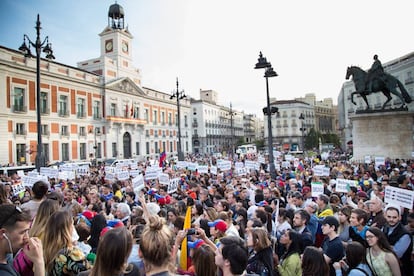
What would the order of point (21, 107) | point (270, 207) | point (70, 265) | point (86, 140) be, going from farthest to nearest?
point (86, 140) < point (21, 107) < point (270, 207) < point (70, 265)

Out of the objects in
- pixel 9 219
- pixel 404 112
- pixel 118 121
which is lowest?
pixel 9 219

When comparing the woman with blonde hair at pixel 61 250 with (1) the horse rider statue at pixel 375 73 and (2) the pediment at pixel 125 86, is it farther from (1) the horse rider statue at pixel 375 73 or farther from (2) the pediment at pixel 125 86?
(2) the pediment at pixel 125 86

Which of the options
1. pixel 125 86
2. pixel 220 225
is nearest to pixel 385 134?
pixel 220 225

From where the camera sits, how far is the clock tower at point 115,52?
155ft

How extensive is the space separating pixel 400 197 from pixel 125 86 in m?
47.7

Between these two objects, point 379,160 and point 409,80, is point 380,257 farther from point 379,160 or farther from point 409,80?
point 409,80

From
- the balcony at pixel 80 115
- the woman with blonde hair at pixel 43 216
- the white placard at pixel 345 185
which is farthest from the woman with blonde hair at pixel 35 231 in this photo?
the balcony at pixel 80 115

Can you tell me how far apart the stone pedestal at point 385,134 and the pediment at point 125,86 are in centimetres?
3684

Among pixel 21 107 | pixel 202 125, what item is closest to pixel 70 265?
pixel 21 107

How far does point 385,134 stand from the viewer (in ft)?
60.2

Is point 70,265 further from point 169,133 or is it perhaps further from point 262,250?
point 169,133

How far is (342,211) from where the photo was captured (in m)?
5.20

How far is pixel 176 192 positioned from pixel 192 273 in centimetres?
725

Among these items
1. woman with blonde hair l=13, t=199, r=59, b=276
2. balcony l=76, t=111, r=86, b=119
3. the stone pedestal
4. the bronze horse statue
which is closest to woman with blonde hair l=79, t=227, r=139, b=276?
woman with blonde hair l=13, t=199, r=59, b=276
